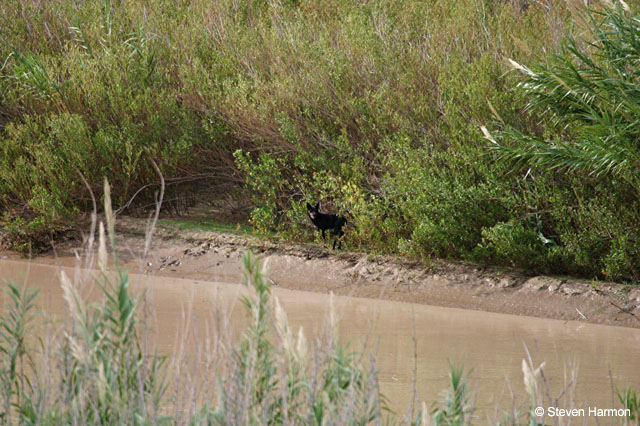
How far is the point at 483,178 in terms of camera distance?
10.5 metres

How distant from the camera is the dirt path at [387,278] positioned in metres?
9.22

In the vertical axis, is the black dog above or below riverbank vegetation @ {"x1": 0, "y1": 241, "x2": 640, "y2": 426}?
above

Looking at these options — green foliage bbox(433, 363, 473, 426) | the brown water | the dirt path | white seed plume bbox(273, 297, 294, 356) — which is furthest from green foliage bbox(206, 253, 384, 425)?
the dirt path

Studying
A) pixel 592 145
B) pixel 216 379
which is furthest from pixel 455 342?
pixel 216 379

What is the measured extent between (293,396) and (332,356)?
9.5 inches

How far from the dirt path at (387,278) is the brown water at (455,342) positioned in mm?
238

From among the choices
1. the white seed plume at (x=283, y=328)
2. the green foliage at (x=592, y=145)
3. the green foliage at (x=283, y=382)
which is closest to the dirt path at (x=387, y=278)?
the green foliage at (x=592, y=145)

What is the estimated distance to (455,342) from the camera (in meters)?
8.00

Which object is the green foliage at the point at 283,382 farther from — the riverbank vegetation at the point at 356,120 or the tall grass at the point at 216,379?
the riverbank vegetation at the point at 356,120

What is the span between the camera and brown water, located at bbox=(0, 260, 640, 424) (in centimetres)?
655

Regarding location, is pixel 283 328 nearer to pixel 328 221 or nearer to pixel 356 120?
pixel 328 221

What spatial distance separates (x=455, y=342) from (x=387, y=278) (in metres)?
2.36

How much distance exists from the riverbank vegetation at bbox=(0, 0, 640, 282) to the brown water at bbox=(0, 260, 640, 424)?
1.15 m

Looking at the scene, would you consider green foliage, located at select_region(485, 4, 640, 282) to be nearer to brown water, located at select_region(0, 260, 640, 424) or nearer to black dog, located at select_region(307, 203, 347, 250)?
brown water, located at select_region(0, 260, 640, 424)
